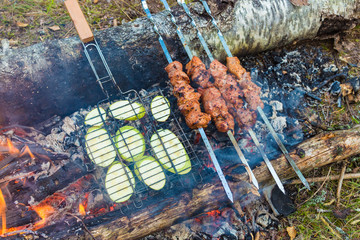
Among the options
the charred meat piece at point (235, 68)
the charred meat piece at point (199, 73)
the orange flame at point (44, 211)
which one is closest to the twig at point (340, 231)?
the charred meat piece at point (235, 68)

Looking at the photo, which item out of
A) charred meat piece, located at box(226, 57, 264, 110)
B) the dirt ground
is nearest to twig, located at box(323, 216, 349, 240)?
the dirt ground

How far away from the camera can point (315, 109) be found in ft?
14.9

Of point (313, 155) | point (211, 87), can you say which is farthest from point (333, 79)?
point (211, 87)

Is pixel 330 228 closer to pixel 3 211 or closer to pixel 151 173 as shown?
pixel 151 173

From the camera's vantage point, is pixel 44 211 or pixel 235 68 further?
pixel 235 68

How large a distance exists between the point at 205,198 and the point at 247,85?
1.78 m

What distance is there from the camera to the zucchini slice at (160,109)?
3.69m

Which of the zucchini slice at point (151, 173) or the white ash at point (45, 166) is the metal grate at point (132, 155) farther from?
the white ash at point (45, 166)

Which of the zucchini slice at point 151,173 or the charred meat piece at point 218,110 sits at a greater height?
the charred meat piece at point 218,110

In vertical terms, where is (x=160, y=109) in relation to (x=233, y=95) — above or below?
above

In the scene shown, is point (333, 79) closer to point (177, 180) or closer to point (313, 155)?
point (313, 155)

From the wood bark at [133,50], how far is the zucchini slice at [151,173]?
4.88 feet

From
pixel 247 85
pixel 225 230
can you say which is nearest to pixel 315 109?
pixel 247 85

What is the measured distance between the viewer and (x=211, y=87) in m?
3.86
